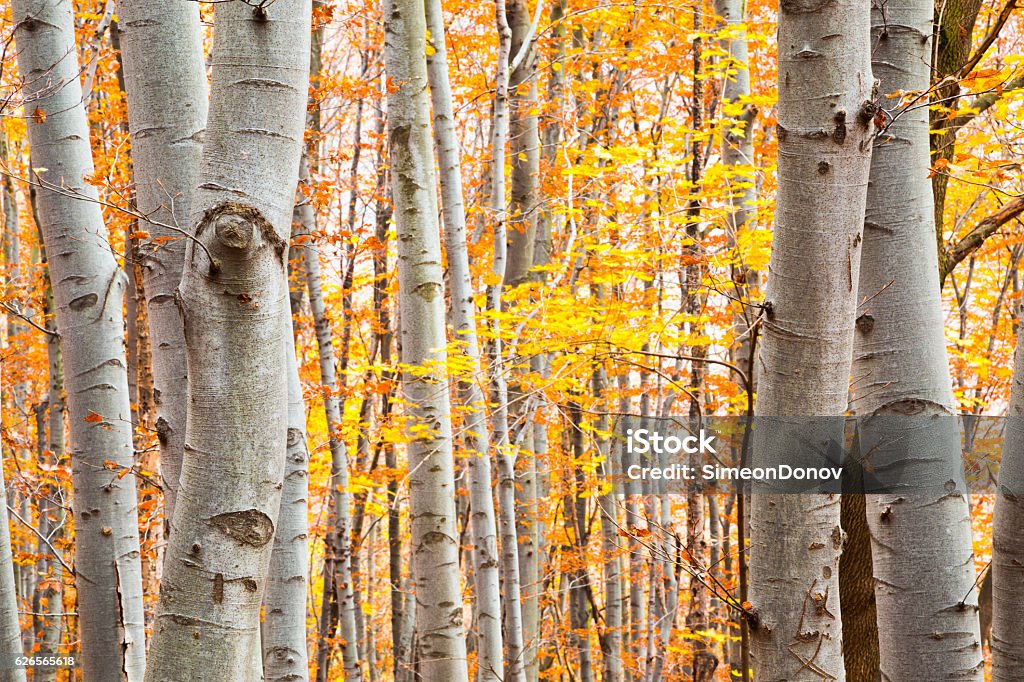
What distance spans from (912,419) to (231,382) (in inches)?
75.3

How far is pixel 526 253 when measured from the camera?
694 cm

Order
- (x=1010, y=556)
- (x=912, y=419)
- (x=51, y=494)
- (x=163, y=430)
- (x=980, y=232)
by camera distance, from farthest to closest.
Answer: (x=51, y=494) < (x=980, y=232) < (x=1010, y=556) < (x=912, y=419) < (x=163, y=430)

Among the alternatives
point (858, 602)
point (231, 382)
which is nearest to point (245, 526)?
point (231, 382)

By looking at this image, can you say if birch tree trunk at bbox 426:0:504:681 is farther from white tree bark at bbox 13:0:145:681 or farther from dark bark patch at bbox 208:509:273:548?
dark bark patch at bbox 208:509:273:548

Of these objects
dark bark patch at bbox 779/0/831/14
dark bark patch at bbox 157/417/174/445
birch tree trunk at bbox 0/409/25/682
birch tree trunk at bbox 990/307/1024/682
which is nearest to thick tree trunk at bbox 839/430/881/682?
birch tree trunk at bbox 990/307/1024/682

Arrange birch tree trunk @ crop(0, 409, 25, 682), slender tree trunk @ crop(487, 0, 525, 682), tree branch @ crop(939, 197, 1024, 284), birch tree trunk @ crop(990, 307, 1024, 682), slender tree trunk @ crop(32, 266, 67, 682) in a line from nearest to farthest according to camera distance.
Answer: birch tree trunk @ crop(990, 307, 1024, 682) < tree branch @ crop(939, 197, 1024, 284) < birch tree trunk @ crop(0, 409, 25, 682) < slender tree trunk @ crop(487, 0, 525, 682) < slender tree trunk @ crop(32, 266, 67, 682)

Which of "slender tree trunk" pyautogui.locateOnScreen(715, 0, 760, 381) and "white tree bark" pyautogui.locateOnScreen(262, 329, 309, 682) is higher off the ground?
"slender tree trunk" pyautogui.locateOnScreen(715, 0, 760, 381)

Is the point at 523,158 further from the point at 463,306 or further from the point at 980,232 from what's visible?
the point at 980,232

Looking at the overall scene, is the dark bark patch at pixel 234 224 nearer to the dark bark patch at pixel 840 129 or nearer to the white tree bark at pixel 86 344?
the dark bark patch at pixel 840 129

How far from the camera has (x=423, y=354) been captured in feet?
14.9

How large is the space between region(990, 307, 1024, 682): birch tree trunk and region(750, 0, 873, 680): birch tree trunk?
129cm

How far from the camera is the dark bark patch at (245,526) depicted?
1466mm

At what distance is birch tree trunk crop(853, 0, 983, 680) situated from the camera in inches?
90.6

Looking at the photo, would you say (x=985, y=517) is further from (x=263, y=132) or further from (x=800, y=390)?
(x=263, y=132)
